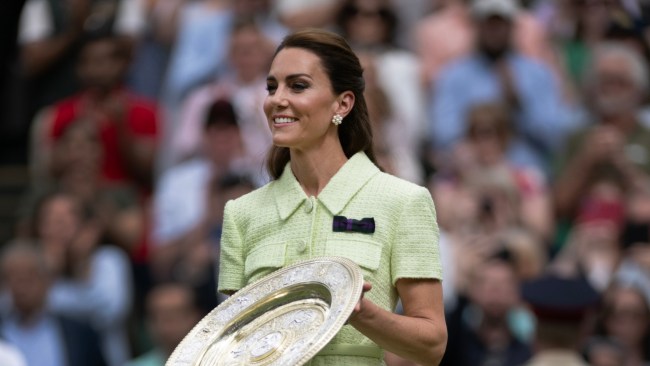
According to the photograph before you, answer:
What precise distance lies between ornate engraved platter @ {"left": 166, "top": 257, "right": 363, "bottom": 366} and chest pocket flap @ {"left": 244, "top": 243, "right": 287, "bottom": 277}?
135mm

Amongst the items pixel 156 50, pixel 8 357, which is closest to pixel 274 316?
pixel 8 357

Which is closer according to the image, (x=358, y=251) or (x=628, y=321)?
(x=358, y=251)

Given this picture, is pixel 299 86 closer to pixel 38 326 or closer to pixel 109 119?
pixel 38 326

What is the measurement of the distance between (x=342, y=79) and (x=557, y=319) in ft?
8.70

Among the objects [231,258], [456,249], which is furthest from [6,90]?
[231,258]

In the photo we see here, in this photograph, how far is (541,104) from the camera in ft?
32.7

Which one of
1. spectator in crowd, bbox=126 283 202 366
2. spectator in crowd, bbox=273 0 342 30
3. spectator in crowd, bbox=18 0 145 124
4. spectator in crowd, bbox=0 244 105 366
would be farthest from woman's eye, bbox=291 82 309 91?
spectator in crowd, bbox=18 0 145 124

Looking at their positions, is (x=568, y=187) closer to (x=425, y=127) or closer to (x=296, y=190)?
(x=425, y=127)

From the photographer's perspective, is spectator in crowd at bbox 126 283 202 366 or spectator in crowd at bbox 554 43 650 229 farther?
spectator in crowd at bbox 554 43 650 229

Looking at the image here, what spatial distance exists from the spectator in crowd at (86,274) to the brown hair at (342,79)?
16.6 feet

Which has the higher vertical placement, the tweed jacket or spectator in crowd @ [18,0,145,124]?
the tweed jacket

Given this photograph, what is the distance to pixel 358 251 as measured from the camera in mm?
4250

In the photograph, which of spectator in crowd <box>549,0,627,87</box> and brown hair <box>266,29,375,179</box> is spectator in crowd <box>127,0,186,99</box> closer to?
spectator in crowd <box>549,0,627,87</box>

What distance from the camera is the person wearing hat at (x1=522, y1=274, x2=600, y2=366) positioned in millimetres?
6578
